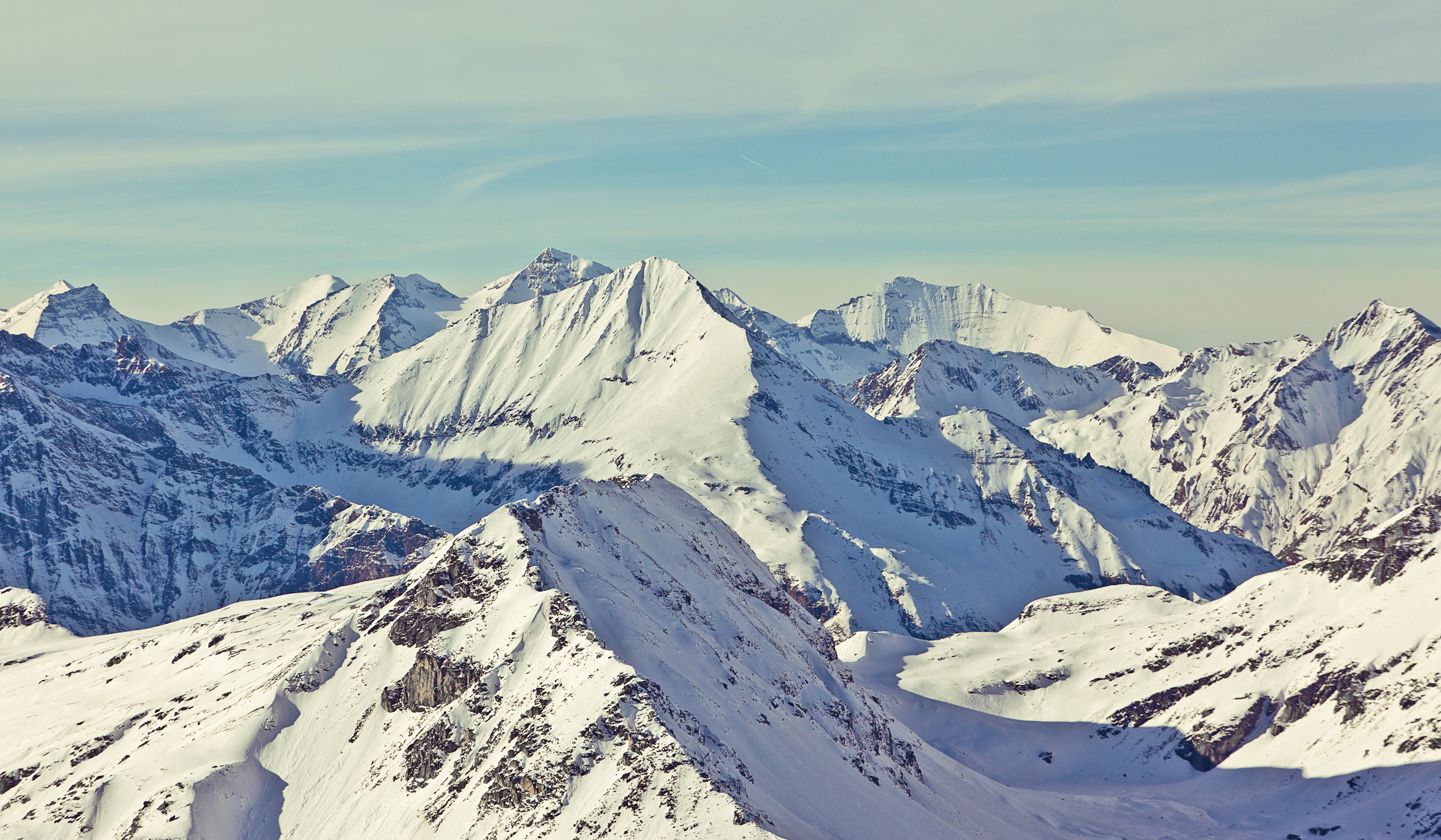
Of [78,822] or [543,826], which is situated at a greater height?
[543,826]

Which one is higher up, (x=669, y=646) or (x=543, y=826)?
(x=669, y=646)

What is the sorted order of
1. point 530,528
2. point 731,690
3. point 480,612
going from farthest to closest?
point 530,528
point 480,612
point 731,690

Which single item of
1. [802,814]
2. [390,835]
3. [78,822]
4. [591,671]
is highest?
[591,671]

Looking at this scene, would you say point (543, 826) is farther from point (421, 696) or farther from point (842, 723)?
point (842, 723)

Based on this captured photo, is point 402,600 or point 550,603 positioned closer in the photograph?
point 550,603

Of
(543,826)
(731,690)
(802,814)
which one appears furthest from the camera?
(731,690)

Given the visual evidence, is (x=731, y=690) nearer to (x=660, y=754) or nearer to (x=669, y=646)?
(x=669, y=646)

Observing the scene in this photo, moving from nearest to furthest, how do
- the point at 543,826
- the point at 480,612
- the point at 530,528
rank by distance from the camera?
the point at 543,826 → the point at 480,612 → the point at 530,528

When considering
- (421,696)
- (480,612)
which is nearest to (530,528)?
(480,612)

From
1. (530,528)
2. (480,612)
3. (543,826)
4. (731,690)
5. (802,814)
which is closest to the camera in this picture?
(543,826)

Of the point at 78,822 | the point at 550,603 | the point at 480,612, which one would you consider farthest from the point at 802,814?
the point at 78,822
